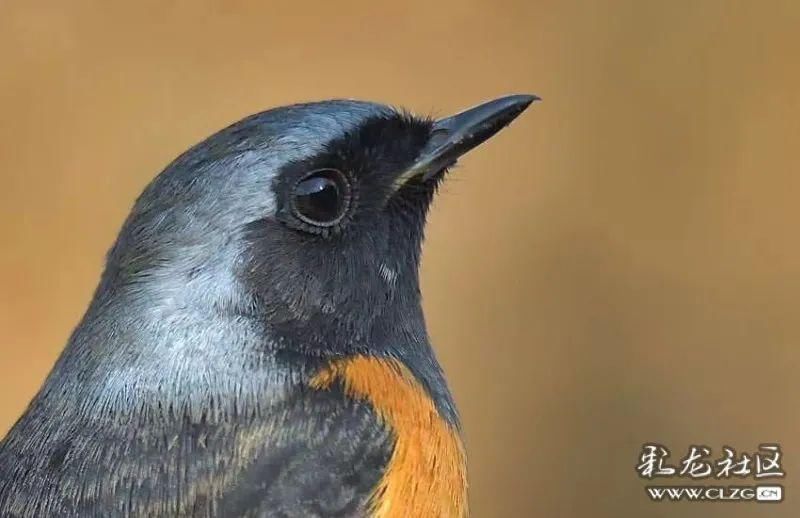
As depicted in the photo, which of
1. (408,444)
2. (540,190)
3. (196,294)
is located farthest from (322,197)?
(540,190)

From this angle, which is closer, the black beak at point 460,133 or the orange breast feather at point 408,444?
the orange breast feather at point 408,444

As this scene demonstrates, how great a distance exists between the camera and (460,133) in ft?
3.14

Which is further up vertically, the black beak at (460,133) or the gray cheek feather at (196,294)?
the black beak at (460,133)

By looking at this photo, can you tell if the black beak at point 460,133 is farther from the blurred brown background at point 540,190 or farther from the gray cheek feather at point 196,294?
the blurred brown background at point 540,190

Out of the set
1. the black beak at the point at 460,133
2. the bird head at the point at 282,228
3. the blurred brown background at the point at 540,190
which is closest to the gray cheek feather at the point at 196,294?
the bird head at the point at 282,228

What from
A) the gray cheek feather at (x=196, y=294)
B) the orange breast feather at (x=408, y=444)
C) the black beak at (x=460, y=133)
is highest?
the black beak at (x=460, y=133)

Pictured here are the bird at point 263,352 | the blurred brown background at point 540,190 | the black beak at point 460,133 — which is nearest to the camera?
the bird at point 263,352

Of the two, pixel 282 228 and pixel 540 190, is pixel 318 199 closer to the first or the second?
pixel 282 228

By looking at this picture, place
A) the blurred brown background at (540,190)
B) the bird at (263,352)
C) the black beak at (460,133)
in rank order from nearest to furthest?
the bird at (263,352), the black beak at (460,133), the blurred brown background at (540,190)

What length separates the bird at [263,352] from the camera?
76 cm

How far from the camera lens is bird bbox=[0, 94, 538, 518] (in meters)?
0.76

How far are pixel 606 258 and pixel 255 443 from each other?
1026 millimetres

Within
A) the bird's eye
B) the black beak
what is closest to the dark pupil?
the bird's eye

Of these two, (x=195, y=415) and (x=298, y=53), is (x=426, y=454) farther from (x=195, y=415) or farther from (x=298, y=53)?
(x=298, y=53)
